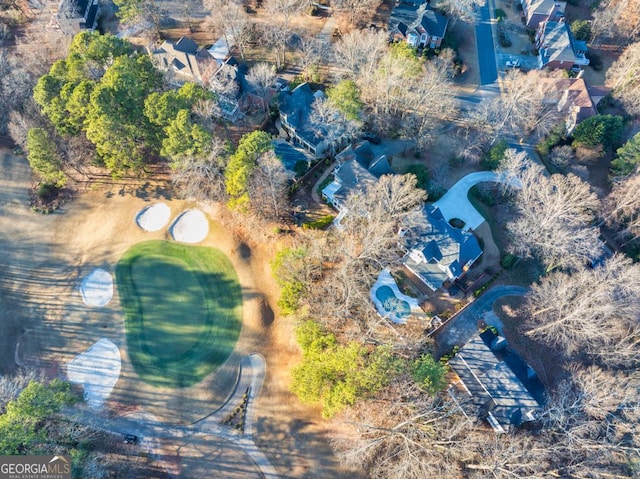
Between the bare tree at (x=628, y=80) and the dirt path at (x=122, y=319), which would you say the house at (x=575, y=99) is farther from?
the dirt path at (x=122, y=319)

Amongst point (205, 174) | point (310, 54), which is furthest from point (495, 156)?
point (205, 174)

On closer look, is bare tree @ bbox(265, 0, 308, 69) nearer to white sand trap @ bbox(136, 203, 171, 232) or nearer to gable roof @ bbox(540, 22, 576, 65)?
white sand trap @ bbox(136, 203, 171, 232)

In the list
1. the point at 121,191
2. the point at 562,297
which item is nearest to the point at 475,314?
the point at 562,297

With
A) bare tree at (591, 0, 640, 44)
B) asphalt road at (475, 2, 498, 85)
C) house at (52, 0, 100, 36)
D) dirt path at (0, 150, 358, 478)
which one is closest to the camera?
dirt path at (0, 150, 358, 478)

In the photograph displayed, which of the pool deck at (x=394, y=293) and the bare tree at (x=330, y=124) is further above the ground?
the bare tree at (x=330, y=124)

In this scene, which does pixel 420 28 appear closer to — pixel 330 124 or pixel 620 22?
pixel 330 124

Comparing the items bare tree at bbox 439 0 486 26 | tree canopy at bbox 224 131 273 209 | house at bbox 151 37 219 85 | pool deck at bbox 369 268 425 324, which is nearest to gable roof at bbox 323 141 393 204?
tree canopy at bbox 224 131 273 209

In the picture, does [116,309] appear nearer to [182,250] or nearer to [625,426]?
[182,250]

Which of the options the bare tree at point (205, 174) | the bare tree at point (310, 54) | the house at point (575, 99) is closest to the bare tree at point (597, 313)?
the house at point (575, 99)
